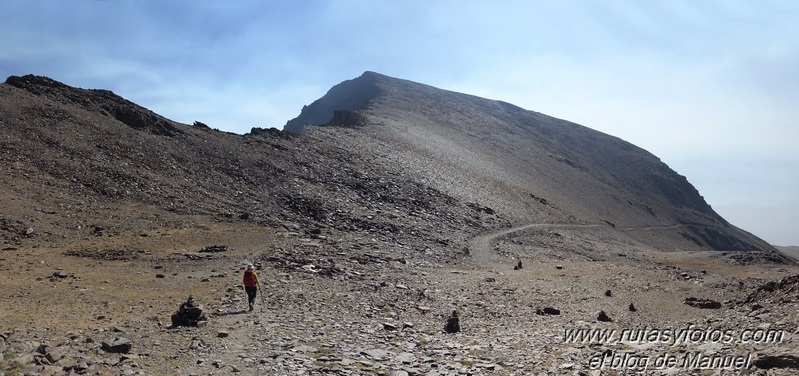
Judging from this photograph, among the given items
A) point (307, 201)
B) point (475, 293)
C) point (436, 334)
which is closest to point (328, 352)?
point (436, 334)

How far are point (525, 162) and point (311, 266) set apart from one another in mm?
82816

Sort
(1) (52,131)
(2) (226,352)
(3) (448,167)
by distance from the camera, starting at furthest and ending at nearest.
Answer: (3) (448,167) < (1) (52,131) < (2) (226,352)

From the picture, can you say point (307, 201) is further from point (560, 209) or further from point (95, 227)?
point (560, 209)

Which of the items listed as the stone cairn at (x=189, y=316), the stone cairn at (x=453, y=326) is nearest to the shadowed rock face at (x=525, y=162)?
the stone cairn at (x=453, y=326)

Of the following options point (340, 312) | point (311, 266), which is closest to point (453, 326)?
point (340, 312)

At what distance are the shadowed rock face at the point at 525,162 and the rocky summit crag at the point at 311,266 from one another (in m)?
1.44

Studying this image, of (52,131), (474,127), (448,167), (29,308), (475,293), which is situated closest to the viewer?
(29,308)

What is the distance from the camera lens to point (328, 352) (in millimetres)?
14633

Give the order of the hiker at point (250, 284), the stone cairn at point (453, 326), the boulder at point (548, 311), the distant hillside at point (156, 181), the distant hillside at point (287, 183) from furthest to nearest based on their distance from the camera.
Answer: the distant hillside at point (287, 183), the distant hillside at point (156, 181), the boulder at point (548, 311), the hiker at point (250, 284), the stone cairn at point (453, 326)

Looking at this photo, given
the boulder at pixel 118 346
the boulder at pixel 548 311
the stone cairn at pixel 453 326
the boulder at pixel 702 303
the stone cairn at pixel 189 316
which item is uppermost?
the boulder at pixel 702 303

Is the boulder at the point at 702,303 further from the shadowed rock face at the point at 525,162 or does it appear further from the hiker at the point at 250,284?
the shadowed rock face at the point at 525,162

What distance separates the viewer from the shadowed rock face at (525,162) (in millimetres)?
75125

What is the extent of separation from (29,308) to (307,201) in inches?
1103

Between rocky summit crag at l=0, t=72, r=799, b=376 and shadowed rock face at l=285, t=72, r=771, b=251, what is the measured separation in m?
1.44
